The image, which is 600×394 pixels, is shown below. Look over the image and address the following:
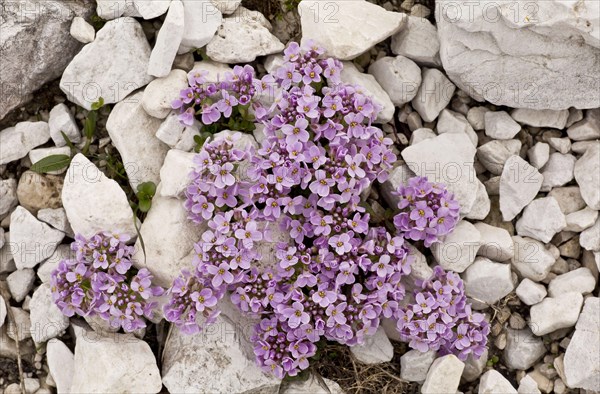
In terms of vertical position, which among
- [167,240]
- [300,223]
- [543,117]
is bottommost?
[167,240]

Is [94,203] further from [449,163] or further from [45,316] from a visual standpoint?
[449,163]

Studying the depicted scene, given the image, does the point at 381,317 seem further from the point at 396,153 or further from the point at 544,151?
the point at 544,151

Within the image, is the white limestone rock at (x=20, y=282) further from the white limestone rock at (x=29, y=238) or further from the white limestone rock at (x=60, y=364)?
the white limestone rock at (x=60, y=364)

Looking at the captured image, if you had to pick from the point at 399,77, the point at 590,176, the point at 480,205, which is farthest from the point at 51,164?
the point at 590,176

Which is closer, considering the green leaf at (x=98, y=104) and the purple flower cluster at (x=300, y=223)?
the purple flower cluster at (x=300, y=223)

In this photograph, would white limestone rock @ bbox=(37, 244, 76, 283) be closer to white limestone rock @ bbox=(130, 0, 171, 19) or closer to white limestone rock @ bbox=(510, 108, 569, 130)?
white limestone rock @ bbox=(130, 0, 171, 19)

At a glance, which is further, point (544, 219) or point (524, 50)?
point (544, 219)

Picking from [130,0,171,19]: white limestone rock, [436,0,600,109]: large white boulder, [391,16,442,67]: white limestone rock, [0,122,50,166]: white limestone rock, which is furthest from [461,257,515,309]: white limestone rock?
[0,122,50,166]: white limestone rock

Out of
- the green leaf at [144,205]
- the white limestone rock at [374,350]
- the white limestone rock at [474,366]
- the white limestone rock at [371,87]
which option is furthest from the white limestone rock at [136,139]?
the white limestone rock at [474,366]
